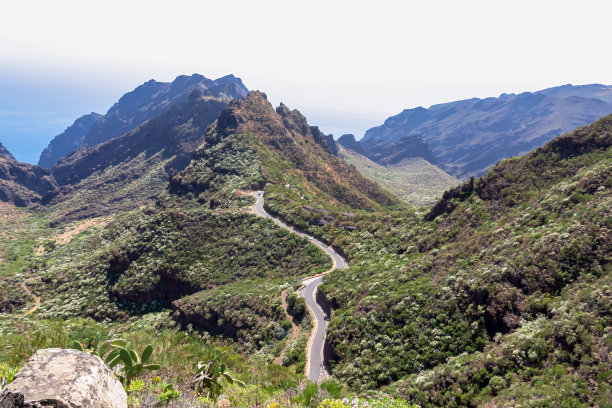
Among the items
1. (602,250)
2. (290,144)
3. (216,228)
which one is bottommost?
(602,250)

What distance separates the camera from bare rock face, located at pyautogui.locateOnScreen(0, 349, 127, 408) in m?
6.23

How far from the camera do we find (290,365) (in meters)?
29.0

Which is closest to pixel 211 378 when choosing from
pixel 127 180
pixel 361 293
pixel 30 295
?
pixel 361 293

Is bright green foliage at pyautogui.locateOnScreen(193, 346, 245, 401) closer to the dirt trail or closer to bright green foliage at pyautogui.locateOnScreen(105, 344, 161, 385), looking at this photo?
bright green foliage at pyautogui.locateOnScreen(105, 344, 161, 385)

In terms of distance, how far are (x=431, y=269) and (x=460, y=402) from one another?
17.8m

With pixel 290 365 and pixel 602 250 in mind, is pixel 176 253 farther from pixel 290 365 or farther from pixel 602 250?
pixel 602 250

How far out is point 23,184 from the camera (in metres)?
180

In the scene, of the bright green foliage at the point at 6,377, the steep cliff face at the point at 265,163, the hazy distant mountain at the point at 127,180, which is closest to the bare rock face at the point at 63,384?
the bright green foliage at the point at 6,377

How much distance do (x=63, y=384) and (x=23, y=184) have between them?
789 ft

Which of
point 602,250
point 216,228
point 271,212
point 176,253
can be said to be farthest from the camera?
point 271,212

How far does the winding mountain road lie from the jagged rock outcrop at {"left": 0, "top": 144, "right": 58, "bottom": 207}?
178111mm

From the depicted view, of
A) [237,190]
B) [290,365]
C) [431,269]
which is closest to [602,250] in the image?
[431,269]

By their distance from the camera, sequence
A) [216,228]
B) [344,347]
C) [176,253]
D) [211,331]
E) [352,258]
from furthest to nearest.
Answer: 1. [216,228]
2. [176,253]
3. [352,258]
4. [211,331]
5. [344,347]

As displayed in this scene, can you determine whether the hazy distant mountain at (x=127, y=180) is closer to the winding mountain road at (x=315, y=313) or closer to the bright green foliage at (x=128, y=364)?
the winding mountain road at (x=315, y=313)
